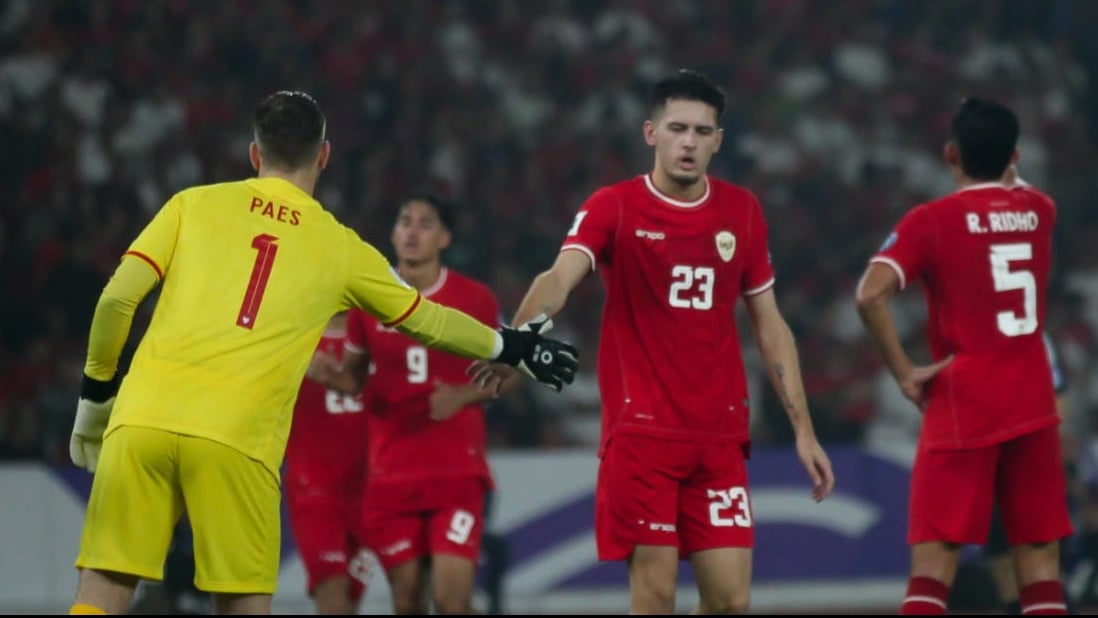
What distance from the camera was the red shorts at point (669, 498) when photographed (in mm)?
6383

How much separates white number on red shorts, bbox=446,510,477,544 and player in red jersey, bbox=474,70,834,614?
1.89 m

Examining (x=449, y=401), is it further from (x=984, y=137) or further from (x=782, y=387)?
(x=984, y=137)

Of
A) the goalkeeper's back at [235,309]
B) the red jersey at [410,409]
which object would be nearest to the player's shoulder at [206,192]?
the goalkeeper's back at [235,309]

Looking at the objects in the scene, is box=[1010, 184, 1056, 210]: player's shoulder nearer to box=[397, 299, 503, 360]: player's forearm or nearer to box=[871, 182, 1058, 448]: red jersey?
box=[871, 182, 1058, 448]: red jersey

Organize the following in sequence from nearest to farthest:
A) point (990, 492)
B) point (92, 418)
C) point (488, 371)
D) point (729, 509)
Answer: point (92, 418), point (488, 371), point (729, 509), point (990, 492)

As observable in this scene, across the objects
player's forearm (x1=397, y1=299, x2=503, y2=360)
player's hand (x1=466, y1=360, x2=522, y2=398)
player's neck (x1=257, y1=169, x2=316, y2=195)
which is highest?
player's neck (x1=257, y1=169, x2=316, y2=195)

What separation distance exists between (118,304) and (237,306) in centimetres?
36

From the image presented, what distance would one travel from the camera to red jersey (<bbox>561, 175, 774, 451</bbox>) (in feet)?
21.3

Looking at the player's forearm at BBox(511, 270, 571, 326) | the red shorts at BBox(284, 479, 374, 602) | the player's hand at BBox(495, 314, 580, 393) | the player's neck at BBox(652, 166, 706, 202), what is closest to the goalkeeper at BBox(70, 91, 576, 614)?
the player's hand at BBox(495, 314, 580, 393)

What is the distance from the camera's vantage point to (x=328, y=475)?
9055mm

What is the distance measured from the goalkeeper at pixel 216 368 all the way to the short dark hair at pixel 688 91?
1.56m

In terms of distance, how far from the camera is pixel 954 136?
23.2 feet

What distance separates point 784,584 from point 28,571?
5.50m

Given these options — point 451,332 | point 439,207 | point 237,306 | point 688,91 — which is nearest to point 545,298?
point 451,332
